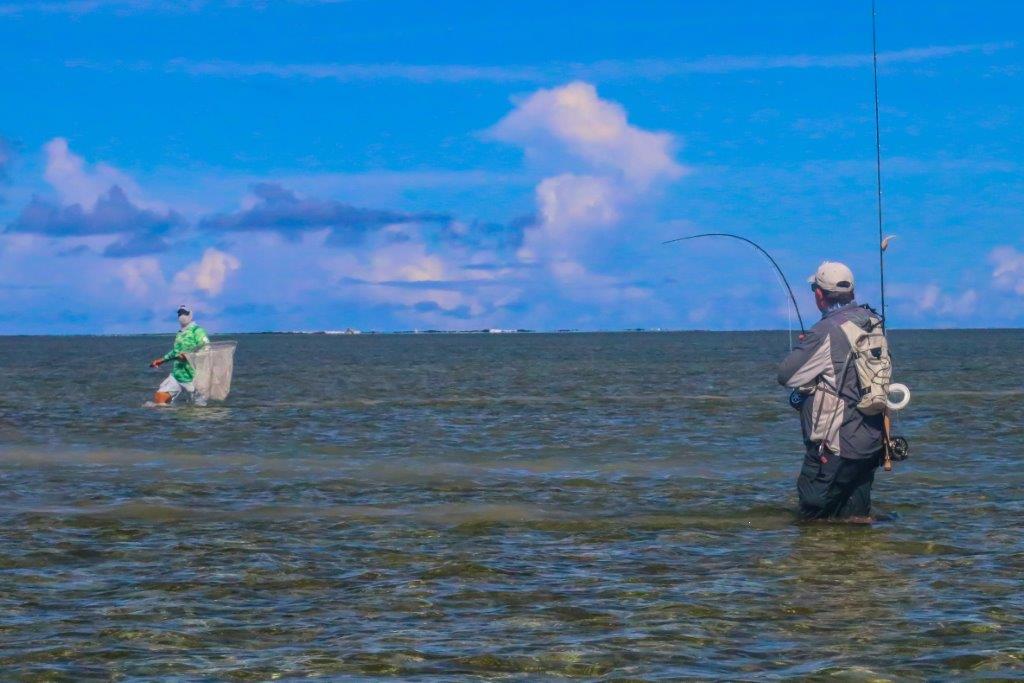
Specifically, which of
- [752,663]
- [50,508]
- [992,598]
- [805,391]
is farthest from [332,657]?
[50,508]

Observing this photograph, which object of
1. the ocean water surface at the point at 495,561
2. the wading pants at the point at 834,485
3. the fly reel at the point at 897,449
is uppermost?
the fly reel at the point at 897,449

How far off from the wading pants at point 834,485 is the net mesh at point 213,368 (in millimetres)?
18020

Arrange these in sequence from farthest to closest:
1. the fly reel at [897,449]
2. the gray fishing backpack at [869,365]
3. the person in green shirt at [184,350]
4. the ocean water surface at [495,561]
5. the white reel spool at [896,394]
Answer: the person in green shirt at [184,350], the fly reel at [897,449], the white reel spool at [896,394], the gray fishing backpack at [869,365], the ocean water surface at [495,561]

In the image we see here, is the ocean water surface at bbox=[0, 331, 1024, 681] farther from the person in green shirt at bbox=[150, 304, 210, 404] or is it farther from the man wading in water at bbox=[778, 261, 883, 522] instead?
the person in green shirt at bbox=[150, 304, 210, 404]

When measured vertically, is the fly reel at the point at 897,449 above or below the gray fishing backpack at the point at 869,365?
below

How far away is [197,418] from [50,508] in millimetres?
13575

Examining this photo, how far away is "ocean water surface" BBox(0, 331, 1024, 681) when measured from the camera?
7758 mm

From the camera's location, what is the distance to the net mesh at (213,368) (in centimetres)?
→ 2820

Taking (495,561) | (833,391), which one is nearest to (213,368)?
(495,561)

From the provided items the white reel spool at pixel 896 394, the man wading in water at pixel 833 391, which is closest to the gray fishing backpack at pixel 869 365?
the man wading in water at pixel 833 391

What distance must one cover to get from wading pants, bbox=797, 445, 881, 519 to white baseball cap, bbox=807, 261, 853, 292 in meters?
1.40

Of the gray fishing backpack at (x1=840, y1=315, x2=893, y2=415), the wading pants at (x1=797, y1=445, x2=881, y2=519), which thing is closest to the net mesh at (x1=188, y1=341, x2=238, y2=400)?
the wading pants at (x1=797, y1=445, x2=881, y2=519)

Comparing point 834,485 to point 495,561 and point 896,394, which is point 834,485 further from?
point 495,561

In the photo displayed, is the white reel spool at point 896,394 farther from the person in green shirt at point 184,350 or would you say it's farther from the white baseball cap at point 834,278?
the person in green shirt at point 184,350
